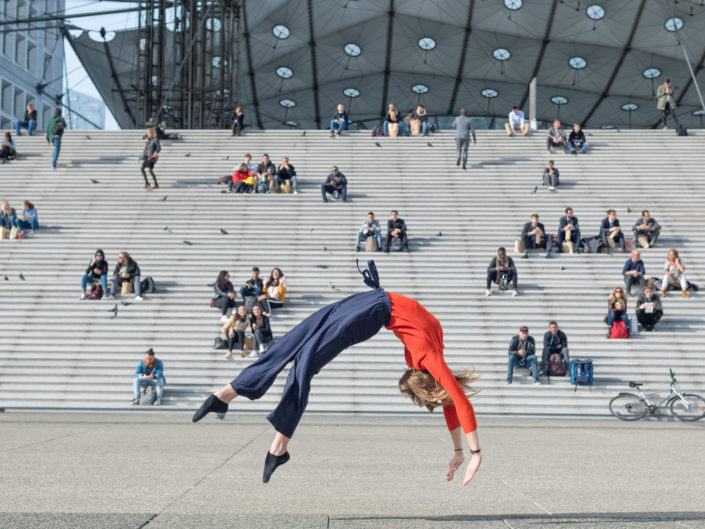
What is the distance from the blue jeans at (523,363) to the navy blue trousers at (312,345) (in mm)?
11171

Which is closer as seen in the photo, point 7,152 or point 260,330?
point 260,330

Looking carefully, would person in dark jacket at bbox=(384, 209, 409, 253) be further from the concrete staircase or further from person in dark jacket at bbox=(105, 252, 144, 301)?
person in dark jacket at bbox=(105, 252, 144, 301)

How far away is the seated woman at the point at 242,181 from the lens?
964 inches

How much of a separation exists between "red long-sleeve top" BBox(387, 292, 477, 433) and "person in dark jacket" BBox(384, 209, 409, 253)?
15.5 metres

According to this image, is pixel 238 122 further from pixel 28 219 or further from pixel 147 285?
pixel 147 285

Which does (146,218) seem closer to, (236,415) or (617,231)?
(236,415)

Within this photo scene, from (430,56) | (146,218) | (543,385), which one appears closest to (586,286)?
(543,385)

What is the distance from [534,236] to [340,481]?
1534cm

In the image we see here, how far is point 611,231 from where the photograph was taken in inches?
827

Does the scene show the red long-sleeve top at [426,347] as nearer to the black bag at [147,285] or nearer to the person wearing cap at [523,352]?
the person wearing cap at [523,352]

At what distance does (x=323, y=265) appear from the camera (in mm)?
20438

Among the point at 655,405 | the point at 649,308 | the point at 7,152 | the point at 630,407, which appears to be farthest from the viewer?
the point at 7,152

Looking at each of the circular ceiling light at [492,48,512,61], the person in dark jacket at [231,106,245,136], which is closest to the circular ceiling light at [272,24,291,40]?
the circular ceiling light at [492,48,512,61]

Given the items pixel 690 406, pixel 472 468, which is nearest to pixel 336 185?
pixel 690 406
